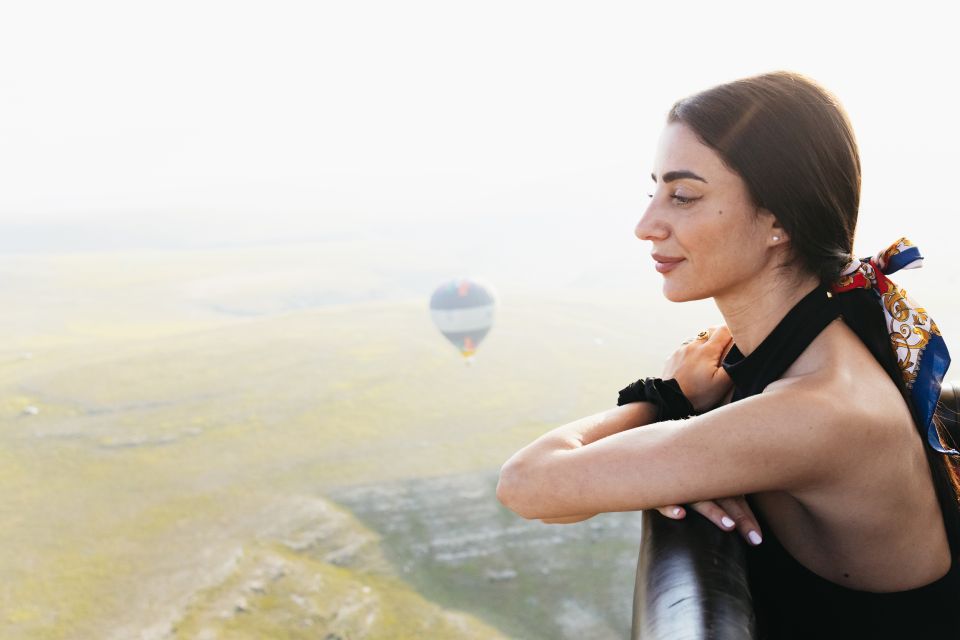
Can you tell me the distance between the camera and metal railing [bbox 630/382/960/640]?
1.58 meters

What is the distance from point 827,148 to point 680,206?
0.38 meters

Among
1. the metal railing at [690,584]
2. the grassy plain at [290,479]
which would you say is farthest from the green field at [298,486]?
the metal railing at [690,584]

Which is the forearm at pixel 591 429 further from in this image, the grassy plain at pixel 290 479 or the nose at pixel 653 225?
the grassy plain at pixel 290 479

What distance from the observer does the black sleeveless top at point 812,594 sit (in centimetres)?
183

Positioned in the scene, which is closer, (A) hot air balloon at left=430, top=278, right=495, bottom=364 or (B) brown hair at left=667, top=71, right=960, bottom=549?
(B) brown hair at left=667, top=71, right=960, bottom=549

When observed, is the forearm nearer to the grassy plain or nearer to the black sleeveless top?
the black sleeveless top

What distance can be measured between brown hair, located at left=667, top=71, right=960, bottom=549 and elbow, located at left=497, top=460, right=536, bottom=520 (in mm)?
922

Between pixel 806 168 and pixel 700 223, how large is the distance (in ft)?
0.95

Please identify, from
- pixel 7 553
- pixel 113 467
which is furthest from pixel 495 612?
pixel 113 467

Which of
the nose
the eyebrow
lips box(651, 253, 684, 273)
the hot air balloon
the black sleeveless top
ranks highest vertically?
the eyebrow

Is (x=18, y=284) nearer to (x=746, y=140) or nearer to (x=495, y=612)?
(x=495, y=612)

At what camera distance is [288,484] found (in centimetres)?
2577

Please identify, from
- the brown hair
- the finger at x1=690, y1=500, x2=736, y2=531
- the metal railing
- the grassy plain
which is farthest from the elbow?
the grassy plain

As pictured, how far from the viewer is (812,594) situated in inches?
74.5
